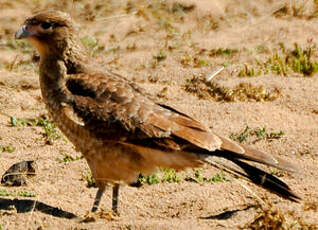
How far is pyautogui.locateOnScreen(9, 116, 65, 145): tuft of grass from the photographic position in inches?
248

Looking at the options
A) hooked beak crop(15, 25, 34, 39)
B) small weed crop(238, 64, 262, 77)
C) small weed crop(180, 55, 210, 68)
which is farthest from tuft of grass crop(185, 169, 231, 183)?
small weed crop(180, 55, 210, 68)

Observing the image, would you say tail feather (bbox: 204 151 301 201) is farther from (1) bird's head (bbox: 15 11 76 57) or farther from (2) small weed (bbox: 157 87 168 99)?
(2) small weed (bbox: 157 87 168 99)

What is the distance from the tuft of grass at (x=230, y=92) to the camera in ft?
23.4

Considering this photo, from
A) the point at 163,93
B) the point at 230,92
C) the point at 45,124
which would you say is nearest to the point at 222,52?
the point at 230,92

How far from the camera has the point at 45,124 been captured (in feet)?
21.3

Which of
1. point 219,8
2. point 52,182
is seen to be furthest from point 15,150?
point 219,8

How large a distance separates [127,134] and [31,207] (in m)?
0.92

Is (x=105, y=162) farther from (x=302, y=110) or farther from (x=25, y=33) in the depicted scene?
(x=302, y=110)

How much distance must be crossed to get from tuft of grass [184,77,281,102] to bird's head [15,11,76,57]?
2.27 metres

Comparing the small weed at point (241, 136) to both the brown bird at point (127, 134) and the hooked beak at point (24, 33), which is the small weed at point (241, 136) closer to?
the brown bird at point (127, 134)

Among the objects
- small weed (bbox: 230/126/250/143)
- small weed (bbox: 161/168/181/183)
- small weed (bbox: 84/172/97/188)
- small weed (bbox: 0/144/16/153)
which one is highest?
small weed (bbox: 230/126/250/143)

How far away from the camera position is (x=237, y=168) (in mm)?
4711

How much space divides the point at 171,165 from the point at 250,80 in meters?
2.97

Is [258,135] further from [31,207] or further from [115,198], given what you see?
[31,207]
